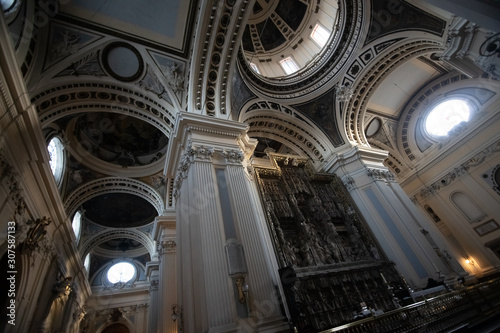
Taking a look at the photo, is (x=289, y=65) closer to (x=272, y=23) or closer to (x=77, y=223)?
(x=272, y=23)

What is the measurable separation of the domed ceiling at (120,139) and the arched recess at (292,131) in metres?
5.09

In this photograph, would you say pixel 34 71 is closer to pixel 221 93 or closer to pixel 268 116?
pixel 221 93

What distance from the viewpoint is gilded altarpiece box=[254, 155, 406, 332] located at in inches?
234

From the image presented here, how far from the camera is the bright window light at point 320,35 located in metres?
12.7

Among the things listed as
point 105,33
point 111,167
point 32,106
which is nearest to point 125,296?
point 111,167

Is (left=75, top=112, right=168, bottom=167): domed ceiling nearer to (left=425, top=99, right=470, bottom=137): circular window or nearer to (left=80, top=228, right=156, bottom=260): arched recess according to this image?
(left=80, top=228, right=156, bottom=260): arched recess

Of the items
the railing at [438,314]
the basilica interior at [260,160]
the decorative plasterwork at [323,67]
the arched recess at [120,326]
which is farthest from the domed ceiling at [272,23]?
the arched recess at [120,326]

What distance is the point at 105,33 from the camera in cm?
715

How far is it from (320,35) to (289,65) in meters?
2.25

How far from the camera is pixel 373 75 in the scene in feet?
34.0

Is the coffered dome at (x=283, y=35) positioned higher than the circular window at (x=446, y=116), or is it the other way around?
the coffered dome at (x=283, y=35)

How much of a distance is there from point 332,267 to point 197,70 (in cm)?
763

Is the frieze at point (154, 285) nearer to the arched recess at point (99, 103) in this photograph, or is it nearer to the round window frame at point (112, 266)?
the round window frame at point (112, 266)

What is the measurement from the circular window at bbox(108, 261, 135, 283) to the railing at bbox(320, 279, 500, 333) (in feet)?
64.4
